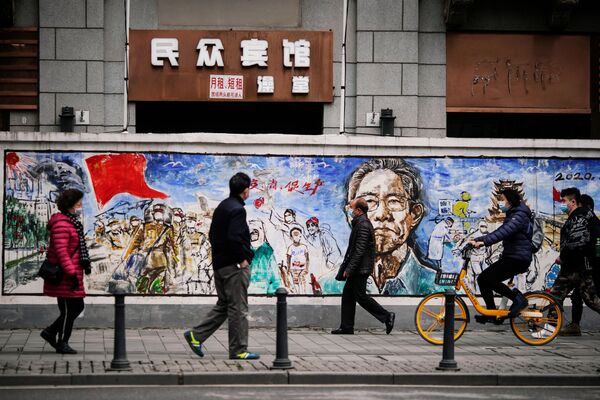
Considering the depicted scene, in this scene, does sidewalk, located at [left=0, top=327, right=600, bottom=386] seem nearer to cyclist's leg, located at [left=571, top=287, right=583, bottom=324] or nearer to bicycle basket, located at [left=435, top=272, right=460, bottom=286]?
cyclist's leg, located at [left=571, top=287, right=583, bottom=324]

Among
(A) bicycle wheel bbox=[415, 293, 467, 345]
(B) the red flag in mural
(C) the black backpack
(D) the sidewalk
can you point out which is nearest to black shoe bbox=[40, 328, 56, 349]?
(D) the sidewalk

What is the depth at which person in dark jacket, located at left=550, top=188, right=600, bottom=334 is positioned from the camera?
13883mm

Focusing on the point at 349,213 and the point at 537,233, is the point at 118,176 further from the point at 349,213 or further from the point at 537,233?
the point at 537,233

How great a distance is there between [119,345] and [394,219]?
5918 mm

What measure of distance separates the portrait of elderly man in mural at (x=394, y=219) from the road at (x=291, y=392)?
16.1 ft

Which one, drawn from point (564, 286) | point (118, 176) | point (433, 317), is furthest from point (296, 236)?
point (564, 286)

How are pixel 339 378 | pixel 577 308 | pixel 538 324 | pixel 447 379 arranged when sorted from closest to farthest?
1. pixel 339 378
2. pixel 447 379
3. pixel 538 324
4. pixel 577 308

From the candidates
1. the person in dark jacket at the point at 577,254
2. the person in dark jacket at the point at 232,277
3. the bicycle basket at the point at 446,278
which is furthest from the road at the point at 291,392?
the bicycle basket at the point at 446,278

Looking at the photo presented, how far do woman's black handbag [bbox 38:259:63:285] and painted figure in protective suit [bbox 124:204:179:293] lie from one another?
3.02m

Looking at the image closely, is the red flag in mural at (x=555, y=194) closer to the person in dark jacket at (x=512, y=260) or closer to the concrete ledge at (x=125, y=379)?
the person in dark jacket at (x=512, y=260)

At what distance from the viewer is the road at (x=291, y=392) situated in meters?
8.91

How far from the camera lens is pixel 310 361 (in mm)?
10766

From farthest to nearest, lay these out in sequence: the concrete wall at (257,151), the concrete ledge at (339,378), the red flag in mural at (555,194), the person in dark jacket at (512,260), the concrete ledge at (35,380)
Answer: the red flag in mural at (555,194), the concrete wall at (257,151), the person in dark jacket at (512,260), the concrete ledge at (339,378), the concrete ledge at (35,380)

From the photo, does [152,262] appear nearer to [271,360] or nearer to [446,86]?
[271,360]
